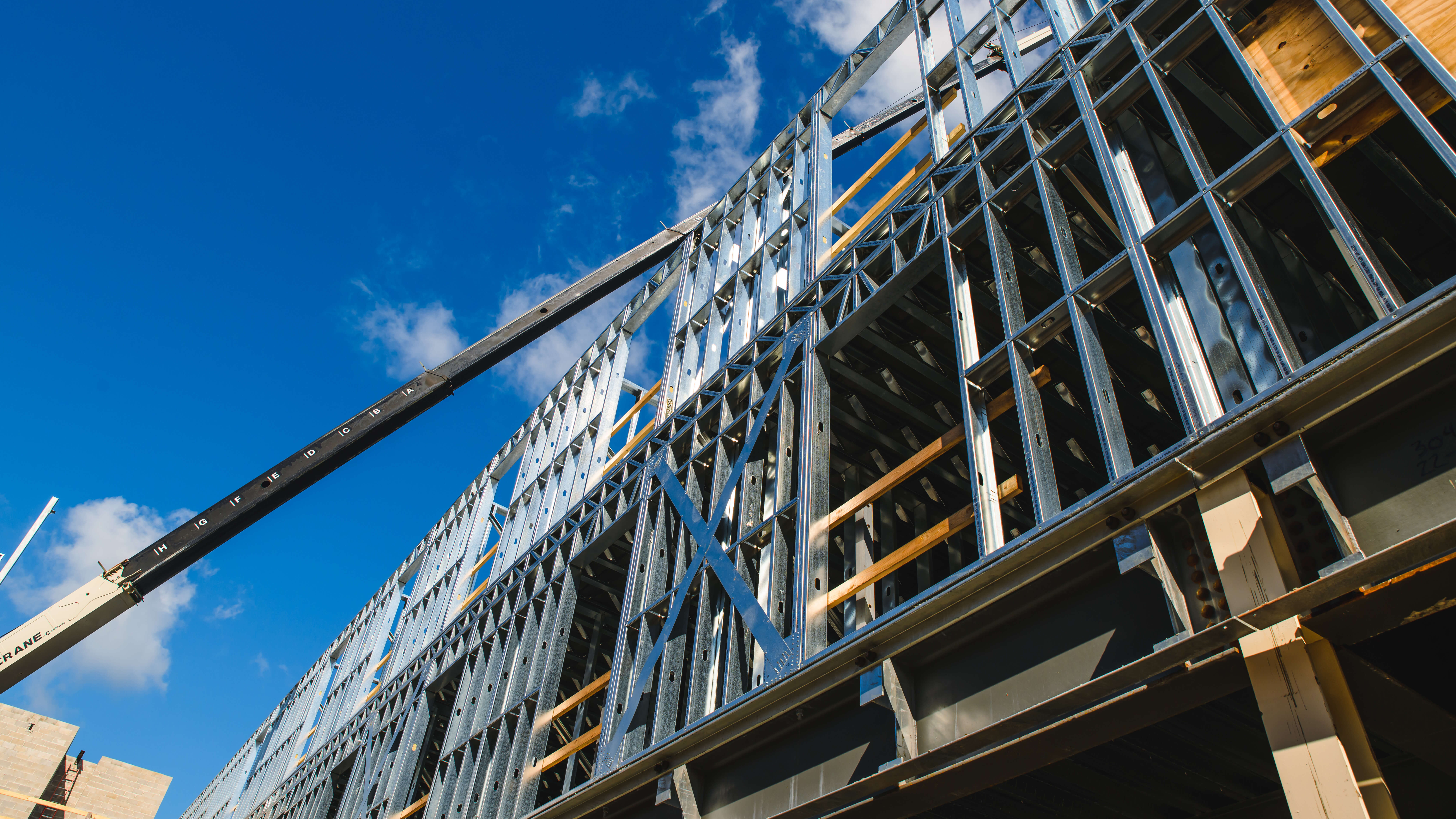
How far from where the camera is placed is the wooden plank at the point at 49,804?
26141mm

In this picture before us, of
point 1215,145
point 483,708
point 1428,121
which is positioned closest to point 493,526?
point 483,708

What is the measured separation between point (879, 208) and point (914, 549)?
620 centimetres

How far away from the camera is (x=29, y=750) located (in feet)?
96.1

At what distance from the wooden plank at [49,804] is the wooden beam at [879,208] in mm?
29251

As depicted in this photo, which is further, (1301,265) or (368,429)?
(368,429)

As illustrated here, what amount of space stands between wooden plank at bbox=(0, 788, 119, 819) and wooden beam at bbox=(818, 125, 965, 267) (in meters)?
29.3

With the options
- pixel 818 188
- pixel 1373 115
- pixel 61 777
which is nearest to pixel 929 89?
pixel 818 188

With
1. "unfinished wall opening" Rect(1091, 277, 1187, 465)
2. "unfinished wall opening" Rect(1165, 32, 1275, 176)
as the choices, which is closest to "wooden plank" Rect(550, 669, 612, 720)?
"unfinished wall opening" Rect(1091, 277, 1187, 465)

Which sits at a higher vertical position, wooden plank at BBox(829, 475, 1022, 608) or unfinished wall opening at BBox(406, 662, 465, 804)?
unfinished wall opening at BBox(406, 662, 465, 804)

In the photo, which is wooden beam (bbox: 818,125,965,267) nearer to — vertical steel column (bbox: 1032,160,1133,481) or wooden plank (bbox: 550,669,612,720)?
vertical steel column (bbox: 1032,160,1133,481)

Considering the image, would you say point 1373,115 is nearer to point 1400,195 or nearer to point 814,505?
point 1400,195

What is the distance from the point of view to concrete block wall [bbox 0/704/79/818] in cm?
2859

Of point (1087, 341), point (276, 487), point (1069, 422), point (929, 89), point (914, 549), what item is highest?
point (929, 89)

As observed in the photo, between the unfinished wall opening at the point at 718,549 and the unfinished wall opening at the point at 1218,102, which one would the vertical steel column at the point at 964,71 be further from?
the unfinished wall opening at the point at 718,549
